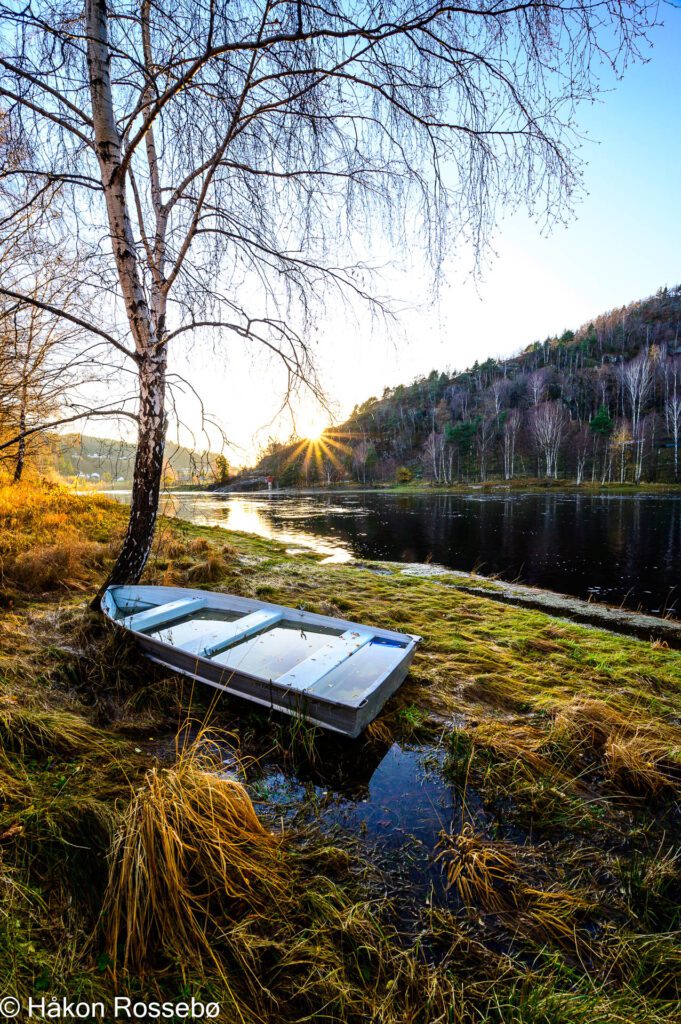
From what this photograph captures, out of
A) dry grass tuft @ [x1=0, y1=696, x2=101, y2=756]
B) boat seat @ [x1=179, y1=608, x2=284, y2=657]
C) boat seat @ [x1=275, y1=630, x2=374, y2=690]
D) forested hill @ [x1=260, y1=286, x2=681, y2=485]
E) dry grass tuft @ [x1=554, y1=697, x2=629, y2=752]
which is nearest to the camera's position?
dry grass tuft @ [x1=0, y1=696, x2=101, y2=756]

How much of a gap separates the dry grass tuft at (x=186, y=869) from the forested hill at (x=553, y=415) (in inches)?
1442

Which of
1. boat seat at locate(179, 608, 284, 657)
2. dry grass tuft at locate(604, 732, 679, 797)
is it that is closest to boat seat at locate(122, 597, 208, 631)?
boat seat at locate(179, 608, 284, 657)

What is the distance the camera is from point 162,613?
5070 millimetres

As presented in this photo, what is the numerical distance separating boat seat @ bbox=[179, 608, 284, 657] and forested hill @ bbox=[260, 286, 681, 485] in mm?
33783

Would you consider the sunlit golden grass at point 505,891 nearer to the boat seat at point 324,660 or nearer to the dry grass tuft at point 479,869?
the dry grass tuft at point 479,869

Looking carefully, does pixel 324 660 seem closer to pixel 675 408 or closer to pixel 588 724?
pixel 588 724

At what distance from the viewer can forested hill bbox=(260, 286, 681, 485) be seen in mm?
55844

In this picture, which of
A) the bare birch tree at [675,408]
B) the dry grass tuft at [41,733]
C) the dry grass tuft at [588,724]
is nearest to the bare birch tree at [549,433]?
the bare birch tree at [675,408]

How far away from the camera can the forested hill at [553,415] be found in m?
55.8

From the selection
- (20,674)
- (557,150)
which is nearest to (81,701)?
(20,674)

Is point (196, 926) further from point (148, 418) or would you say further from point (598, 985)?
point (148, 418)

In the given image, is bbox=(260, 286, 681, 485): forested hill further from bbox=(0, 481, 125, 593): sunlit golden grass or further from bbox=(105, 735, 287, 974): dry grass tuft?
bbox=(105, 735, 287, 974): dry grass tuft

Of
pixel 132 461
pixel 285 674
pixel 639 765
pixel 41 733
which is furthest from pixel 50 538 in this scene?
pixel 639 765

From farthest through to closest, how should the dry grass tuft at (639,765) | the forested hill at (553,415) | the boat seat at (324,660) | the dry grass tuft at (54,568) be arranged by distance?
the forested hill at (553,415) → the dry grass tuft at (54,568) → the boat seat at (324,660) → the dry grass tuft at (639,765)
